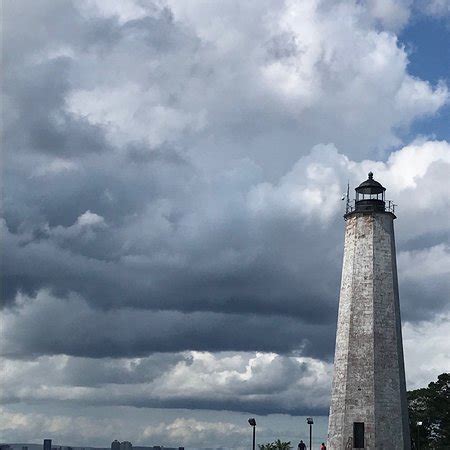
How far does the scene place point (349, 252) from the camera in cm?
6531

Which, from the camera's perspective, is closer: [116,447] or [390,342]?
[390,342]

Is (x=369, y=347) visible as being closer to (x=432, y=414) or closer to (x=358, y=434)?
(x=358, y=434)

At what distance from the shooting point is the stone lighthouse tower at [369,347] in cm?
6184

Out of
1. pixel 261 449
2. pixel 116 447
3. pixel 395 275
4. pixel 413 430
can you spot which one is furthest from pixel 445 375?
pixel 116 447

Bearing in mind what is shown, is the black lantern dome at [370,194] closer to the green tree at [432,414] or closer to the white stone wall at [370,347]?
the white stone wall at [370,347]

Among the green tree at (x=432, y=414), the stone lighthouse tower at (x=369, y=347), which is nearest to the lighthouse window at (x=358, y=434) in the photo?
the stone lighthouse tower at (x=369, y=347)

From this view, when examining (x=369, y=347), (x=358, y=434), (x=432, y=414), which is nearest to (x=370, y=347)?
(x=369, y=347)

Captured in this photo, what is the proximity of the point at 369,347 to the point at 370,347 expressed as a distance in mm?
73

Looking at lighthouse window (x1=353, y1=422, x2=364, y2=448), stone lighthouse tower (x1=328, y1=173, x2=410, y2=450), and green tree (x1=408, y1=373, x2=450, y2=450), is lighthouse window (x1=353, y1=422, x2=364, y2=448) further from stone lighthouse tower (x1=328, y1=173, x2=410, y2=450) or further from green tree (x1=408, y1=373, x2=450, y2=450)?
green tree (x1=408, y1=373, x2=450, y2=450)

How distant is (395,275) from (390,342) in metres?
5.23

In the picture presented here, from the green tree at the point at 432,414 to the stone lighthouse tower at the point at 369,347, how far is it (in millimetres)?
24312

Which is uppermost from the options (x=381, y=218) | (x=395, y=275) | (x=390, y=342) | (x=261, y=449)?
(x=381, y=218)

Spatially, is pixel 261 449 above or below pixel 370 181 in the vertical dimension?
below

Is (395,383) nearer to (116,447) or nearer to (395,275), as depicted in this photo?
(395,275)
